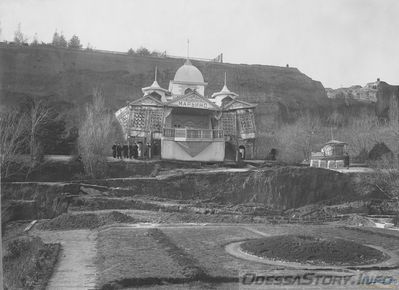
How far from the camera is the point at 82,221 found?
2150cm

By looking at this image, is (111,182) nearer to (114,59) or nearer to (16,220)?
(16,220)

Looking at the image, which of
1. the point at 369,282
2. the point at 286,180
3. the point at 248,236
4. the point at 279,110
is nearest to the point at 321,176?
the point at 286,180

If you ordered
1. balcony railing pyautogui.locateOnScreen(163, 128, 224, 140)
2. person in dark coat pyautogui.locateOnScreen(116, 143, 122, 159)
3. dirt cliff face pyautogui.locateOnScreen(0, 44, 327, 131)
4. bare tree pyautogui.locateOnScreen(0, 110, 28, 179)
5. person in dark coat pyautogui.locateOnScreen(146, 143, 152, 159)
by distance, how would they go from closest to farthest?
bare tree pyautogui.locateOnScreen(0, 110, 28, 179)
person in dark coat pyautogui.locateOnScreen(116, 143, 122, 159)
balcony railing pyautogui.locateOnScreen(163, 128, 224, 140)
person in dark coat pyautogui.locateOnScreen(146, 143, 152, 159)
dirt cliff face pyautogui.locateOnScreen(0, 44, 327, 131)

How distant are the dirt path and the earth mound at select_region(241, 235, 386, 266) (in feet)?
16.1

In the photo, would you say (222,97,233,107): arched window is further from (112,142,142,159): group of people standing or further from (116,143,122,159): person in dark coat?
(116,143,122,159): person in dark coat

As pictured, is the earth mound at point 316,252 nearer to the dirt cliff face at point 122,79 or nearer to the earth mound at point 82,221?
the earth mound at point 82,221

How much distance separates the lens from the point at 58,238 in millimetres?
17766

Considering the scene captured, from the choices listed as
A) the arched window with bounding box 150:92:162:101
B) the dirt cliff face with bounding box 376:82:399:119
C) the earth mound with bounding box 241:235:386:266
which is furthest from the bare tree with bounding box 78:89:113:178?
the dirt cliff face with bounding box 376:82:399:119

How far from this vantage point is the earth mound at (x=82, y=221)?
2086 centimetres

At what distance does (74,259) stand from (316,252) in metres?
7.04

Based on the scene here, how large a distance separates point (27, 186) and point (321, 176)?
19157 millimetres

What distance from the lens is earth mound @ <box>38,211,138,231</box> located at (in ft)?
68.5

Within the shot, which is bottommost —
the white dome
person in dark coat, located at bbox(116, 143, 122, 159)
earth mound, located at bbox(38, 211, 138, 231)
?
earth mound, located at bbox(38, 211, 138, 231)

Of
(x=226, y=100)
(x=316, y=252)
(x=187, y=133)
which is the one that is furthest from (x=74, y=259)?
(x=226, y=100)
